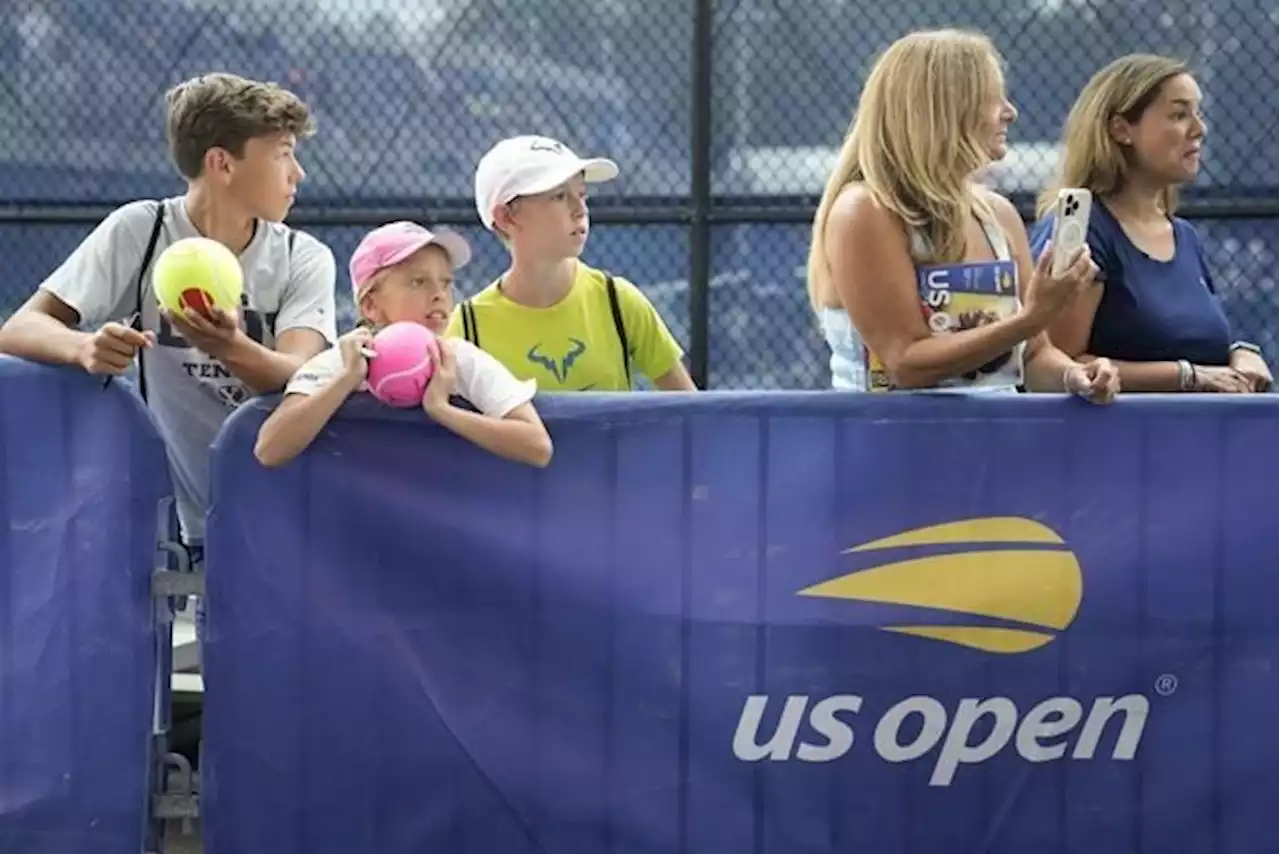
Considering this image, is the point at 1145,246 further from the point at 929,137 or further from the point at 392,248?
the point at 392,248

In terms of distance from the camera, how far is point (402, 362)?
13.0ft

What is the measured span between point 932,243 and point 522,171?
937 mm

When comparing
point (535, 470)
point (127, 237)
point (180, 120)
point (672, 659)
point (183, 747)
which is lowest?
point (183, 747)

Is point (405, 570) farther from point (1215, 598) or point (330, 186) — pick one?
point (330, 186)

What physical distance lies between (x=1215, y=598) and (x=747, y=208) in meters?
4.08

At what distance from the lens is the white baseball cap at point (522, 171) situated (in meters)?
4.51

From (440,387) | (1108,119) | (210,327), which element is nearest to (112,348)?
(210,327)

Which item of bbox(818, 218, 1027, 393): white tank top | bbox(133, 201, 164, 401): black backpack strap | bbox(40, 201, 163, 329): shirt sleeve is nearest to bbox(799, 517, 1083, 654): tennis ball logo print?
bbox(818, 218, 1027, 393): white tank top

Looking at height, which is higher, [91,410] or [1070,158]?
[1070,158]

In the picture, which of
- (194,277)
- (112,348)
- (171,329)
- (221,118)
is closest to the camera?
(194,277)

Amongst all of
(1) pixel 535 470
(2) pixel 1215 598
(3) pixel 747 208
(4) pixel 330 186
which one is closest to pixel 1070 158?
(2) pixel 1215 598

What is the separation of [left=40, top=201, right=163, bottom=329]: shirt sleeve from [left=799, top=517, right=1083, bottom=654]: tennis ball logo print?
1.66 metres

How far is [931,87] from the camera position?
4.28 meters

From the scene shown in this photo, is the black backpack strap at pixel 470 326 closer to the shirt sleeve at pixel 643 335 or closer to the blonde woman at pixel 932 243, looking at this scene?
the shirt sleeve at pixel 643 335
